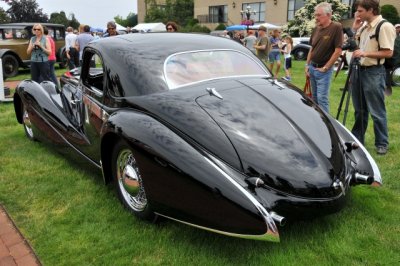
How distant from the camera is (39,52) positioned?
27.3ft

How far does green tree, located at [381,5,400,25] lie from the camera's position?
3272 cm

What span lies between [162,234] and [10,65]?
41.9 feet

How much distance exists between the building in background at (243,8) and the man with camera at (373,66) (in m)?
35.9

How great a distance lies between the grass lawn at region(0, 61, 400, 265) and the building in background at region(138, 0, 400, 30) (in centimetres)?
3807

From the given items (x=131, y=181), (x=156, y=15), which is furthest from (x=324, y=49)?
(x=156, y=15)

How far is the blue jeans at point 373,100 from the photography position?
186 inches

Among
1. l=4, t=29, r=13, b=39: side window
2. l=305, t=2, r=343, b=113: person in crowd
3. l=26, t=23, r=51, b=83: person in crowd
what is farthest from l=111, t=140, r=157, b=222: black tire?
l=4, t=29, r=13, b=39: side window

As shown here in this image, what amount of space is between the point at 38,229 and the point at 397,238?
2.76m

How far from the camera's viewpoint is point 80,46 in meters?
10.8

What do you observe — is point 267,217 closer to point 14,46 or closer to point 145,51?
point 145,51

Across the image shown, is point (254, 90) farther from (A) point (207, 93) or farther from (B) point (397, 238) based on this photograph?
(B) point (397, 238)

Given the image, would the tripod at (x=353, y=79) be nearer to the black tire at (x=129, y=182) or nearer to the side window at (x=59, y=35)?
the black tire at (x=129, y=182)

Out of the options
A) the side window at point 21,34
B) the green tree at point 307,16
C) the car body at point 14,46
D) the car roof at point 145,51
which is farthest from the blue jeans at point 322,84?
the green tree at point 307,16

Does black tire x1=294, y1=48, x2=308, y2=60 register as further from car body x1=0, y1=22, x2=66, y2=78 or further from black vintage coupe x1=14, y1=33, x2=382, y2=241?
black vintage coupe x1=14, y1=33, x2=382, y2=241
